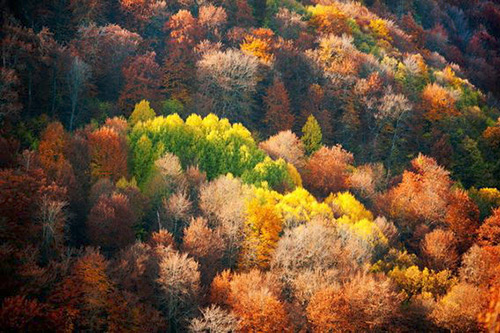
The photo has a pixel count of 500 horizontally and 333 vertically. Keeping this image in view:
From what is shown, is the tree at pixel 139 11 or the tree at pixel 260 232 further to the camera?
the tree at pixel 139 11

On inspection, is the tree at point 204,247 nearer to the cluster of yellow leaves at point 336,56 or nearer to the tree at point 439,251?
the tree at point 439,251

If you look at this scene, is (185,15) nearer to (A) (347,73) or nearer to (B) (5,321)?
(A) (347,73)

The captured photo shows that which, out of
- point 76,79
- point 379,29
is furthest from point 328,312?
point 379,29

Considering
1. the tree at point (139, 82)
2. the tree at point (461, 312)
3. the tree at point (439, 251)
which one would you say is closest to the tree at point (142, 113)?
the tree at point (139, 82)

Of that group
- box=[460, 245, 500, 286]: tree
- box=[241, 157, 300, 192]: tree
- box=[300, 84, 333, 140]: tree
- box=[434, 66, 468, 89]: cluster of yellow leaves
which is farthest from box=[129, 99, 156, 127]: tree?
box=[434, 66, 468, 89]: cluster of yellow leaves

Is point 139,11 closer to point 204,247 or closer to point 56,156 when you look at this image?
point 56,156

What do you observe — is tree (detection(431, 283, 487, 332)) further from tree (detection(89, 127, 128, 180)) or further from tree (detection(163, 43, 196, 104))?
tree (detection(163, 43, 196, 104))
